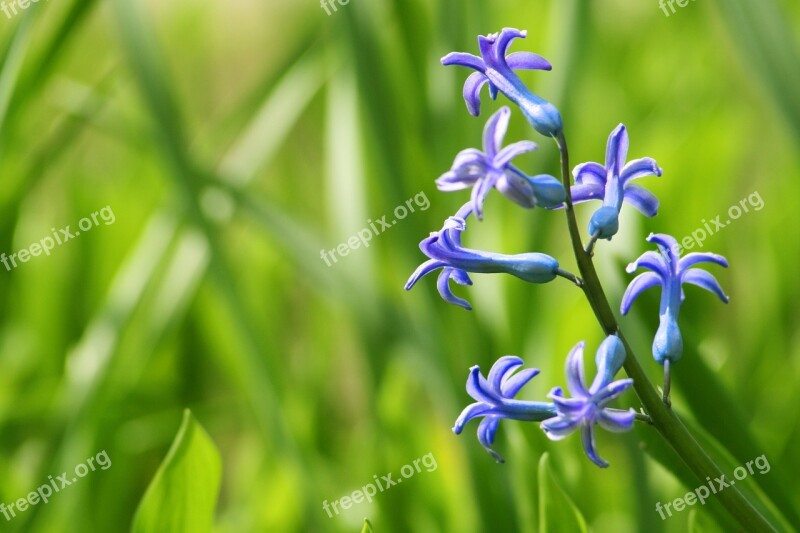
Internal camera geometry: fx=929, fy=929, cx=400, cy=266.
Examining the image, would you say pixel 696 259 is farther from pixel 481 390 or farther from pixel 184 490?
pixel 184 490

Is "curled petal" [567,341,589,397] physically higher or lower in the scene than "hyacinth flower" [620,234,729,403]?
lower

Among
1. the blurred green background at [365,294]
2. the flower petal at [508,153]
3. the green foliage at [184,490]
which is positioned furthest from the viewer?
the blurred green background at [365,294]

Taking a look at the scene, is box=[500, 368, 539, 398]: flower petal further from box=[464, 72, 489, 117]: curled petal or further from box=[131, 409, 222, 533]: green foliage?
box=[131, 409, 222, 533]: green foliage

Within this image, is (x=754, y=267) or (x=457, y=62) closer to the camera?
(x=457, y=62)

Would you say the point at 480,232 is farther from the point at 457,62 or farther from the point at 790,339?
the point at 457,62

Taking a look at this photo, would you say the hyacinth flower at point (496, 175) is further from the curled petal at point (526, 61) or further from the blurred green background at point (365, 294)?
the blurred green background at point (365, 294)

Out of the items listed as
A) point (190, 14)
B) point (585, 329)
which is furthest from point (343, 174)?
point (190, 14)

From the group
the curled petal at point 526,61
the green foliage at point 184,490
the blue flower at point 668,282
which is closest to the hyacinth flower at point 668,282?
the blue flower at point 668,282

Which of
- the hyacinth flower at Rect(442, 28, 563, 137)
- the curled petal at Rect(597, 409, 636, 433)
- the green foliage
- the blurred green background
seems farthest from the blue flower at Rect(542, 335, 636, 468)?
the green foliage
